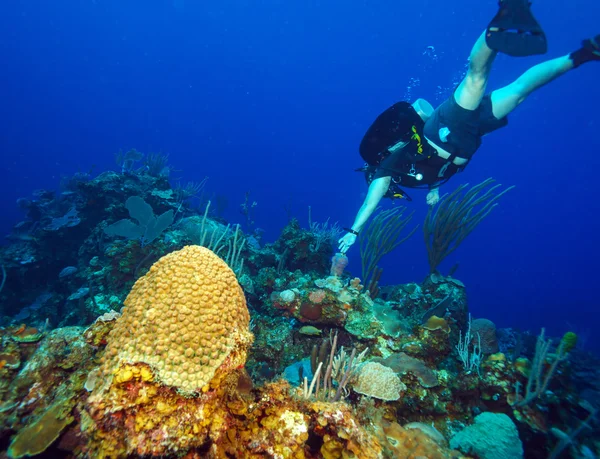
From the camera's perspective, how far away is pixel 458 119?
15.6 feet

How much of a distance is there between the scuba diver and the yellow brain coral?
3354 mm

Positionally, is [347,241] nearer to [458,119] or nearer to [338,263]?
[338,263]

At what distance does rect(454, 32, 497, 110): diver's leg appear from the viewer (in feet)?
12.7

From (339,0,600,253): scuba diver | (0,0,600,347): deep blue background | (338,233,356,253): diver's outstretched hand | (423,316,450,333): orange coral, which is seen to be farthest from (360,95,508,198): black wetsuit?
(0,0,600,347): deep blue background

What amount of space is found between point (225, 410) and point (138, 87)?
114204mm

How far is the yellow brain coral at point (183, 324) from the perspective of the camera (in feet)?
5.88

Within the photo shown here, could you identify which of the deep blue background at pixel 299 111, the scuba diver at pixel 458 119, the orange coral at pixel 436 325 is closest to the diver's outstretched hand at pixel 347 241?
the scuba diver at pixel 458 119

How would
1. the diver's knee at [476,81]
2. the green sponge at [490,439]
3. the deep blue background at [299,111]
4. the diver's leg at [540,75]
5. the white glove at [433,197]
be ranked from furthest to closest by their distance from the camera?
the deep blue background at [299,111]
the white glove at [433,197]
the diver's knee at [476,81]
the diver's leg at [540,75]
the green sponge at [490,439]

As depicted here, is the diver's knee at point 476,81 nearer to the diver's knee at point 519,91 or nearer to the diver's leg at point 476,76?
the diver's leg at point 476,76

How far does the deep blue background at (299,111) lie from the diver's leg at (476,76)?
146 ft

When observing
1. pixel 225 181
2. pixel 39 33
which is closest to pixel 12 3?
pixel 39 33

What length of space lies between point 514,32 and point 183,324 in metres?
5.24

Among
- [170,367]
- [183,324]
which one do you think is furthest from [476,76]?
[170,367]

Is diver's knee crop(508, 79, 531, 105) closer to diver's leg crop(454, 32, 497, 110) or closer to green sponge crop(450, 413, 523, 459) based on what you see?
diver's leg crop(454, 32, 497, 110)
